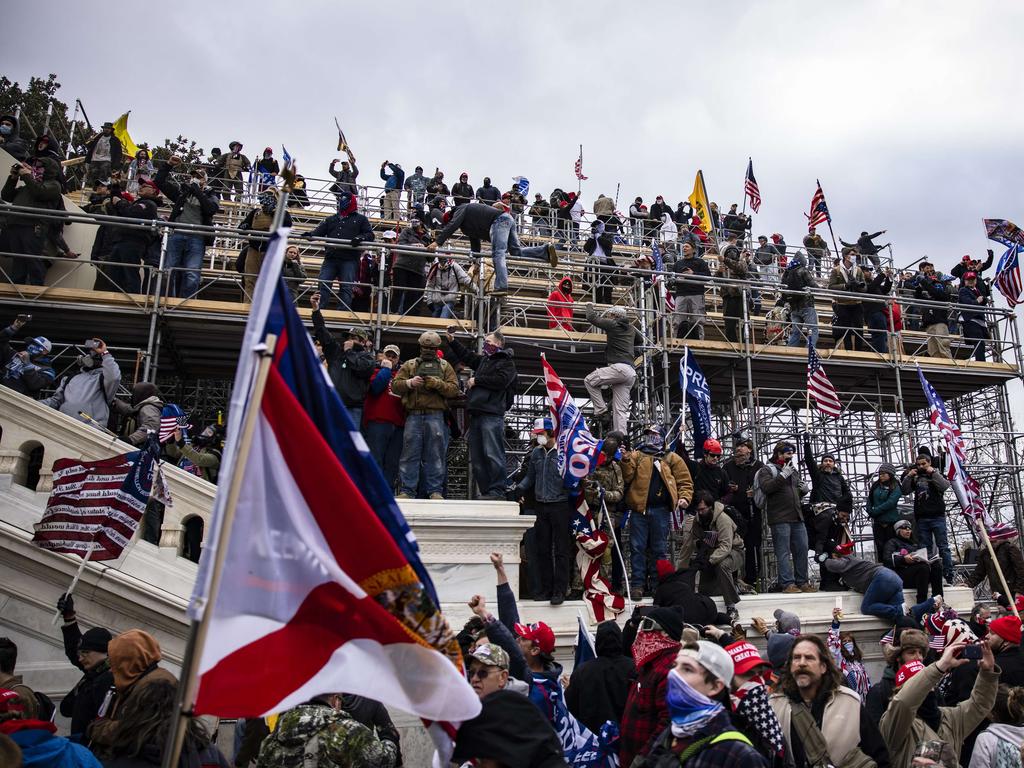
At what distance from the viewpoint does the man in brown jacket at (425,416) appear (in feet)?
35.1

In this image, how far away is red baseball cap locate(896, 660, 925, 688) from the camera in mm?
6121

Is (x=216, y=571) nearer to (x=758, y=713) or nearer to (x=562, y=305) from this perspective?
(x=758, y=713)

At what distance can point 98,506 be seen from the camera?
799 centimetres

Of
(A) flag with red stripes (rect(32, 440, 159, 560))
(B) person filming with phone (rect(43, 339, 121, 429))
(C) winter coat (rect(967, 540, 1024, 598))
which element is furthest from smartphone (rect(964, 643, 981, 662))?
(B) person filming with phone (rect(43, 339, 121, 429))

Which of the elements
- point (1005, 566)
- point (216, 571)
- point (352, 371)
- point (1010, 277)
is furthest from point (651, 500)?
point (1010, 277)

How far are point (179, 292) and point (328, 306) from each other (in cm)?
238

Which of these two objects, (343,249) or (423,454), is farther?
(343,249)

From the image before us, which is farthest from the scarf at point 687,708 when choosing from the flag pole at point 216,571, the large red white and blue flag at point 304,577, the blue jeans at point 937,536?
the blue jeans at point 937,536

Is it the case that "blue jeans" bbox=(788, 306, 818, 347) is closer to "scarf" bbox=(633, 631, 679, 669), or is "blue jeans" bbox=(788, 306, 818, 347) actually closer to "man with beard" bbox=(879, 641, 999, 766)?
"man with beard" bbox=(879, 641, 999, 766)

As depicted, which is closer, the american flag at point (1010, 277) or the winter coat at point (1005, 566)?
the winter coat at point (1005, 566)

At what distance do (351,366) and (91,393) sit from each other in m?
3.07

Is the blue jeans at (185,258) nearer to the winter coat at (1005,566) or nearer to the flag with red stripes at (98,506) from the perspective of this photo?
the flag with red stripes at (98,506)

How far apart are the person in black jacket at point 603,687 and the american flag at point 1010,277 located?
1686 cm

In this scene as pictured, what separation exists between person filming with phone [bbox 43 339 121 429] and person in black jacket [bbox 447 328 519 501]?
13.9 ft
